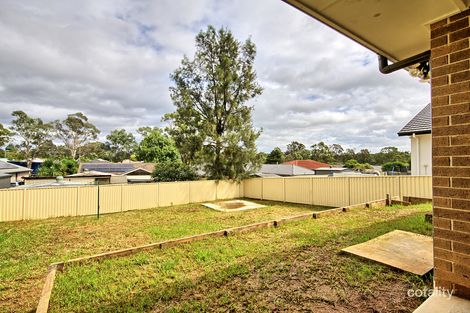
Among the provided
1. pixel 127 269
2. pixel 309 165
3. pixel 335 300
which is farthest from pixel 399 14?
pixel 309 165

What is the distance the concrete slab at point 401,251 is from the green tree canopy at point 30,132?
1886 inches

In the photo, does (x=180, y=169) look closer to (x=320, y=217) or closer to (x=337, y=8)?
(x=320, y=217)

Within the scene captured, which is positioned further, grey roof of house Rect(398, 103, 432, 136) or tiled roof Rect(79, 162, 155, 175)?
tiled roof Rect(79, 162, 155, 175)

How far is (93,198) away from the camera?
10.3 meters

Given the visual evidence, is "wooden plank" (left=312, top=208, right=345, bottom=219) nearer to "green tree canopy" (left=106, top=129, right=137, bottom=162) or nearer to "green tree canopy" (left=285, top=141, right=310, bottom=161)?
"green tree canopy" (left=285, top=141, right=310, bottom=161)

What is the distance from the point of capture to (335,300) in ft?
8.19

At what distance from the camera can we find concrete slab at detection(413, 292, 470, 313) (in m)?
1.56

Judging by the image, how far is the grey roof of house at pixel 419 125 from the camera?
9004 millimetres

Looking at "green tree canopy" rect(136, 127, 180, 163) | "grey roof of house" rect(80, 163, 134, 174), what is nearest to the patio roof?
"green tree canopy" rect(136, 127, 180, 163)

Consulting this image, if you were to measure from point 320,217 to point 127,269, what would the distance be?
5217 mm

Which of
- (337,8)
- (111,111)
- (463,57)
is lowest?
(463,57)

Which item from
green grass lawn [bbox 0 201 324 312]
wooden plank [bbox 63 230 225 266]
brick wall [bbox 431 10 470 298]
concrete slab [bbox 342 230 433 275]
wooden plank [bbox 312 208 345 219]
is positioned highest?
brick wall [bbox 431 10 470 298]

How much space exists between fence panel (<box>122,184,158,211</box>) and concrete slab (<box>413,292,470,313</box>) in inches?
451

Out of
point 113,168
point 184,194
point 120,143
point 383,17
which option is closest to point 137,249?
point 383,17
